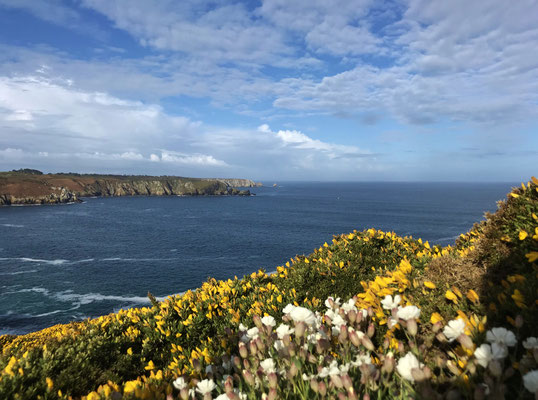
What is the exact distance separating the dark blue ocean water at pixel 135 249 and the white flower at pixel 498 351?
39.6 m

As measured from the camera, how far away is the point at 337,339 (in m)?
4.00

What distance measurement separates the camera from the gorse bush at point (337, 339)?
256 centimetres

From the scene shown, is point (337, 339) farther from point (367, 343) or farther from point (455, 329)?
point (455, 329)

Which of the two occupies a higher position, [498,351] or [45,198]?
[498,351]

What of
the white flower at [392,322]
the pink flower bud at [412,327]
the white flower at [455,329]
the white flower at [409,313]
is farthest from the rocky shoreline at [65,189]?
the white flower at [455,329]

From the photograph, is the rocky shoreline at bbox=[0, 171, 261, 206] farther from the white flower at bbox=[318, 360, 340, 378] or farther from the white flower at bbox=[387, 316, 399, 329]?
the white flower at bbox=[387, 316, 399, 329]

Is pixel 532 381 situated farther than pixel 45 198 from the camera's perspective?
No

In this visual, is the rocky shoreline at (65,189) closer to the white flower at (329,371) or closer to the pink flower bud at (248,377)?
the pink flower bud at (248,377)

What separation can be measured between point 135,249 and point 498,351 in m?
66.6

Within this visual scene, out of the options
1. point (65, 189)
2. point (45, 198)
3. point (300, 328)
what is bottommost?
point (45, 198)

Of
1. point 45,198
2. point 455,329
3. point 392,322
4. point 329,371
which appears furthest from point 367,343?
point 45,198

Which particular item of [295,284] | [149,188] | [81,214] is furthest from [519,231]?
[149,188]

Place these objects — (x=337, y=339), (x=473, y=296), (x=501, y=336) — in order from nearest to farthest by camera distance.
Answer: (x=501, y=336), (x=473, y=296), (x=337, y=339)

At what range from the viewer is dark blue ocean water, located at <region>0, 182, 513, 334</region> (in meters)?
38.3
